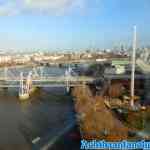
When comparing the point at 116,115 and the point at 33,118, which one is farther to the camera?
the point at 33,118

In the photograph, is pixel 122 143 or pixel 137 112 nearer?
pixel 122 143

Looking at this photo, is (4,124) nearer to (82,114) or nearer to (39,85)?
(82,114)

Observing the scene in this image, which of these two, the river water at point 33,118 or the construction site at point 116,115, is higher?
the construction site at point 116,115

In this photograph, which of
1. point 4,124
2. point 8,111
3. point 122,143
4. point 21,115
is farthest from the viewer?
point 8,111

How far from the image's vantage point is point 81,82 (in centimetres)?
838

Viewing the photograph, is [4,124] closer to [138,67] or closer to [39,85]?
[39,85]

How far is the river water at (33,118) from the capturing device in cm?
386

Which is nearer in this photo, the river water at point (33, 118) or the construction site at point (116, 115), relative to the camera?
the construction site at point (116, 115)

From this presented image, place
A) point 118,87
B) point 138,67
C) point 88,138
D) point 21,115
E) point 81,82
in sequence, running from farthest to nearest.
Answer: point 138,67 < point 81,82 < point 118,87 < point 21,115 < point 88,138

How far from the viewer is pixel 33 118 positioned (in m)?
5.09

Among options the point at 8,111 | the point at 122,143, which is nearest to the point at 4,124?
the point at 8,111

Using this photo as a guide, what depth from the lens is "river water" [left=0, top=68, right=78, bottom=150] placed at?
3863mm

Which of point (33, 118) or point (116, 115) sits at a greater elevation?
point (116, 115)

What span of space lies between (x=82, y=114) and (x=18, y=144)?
975 millimetres
